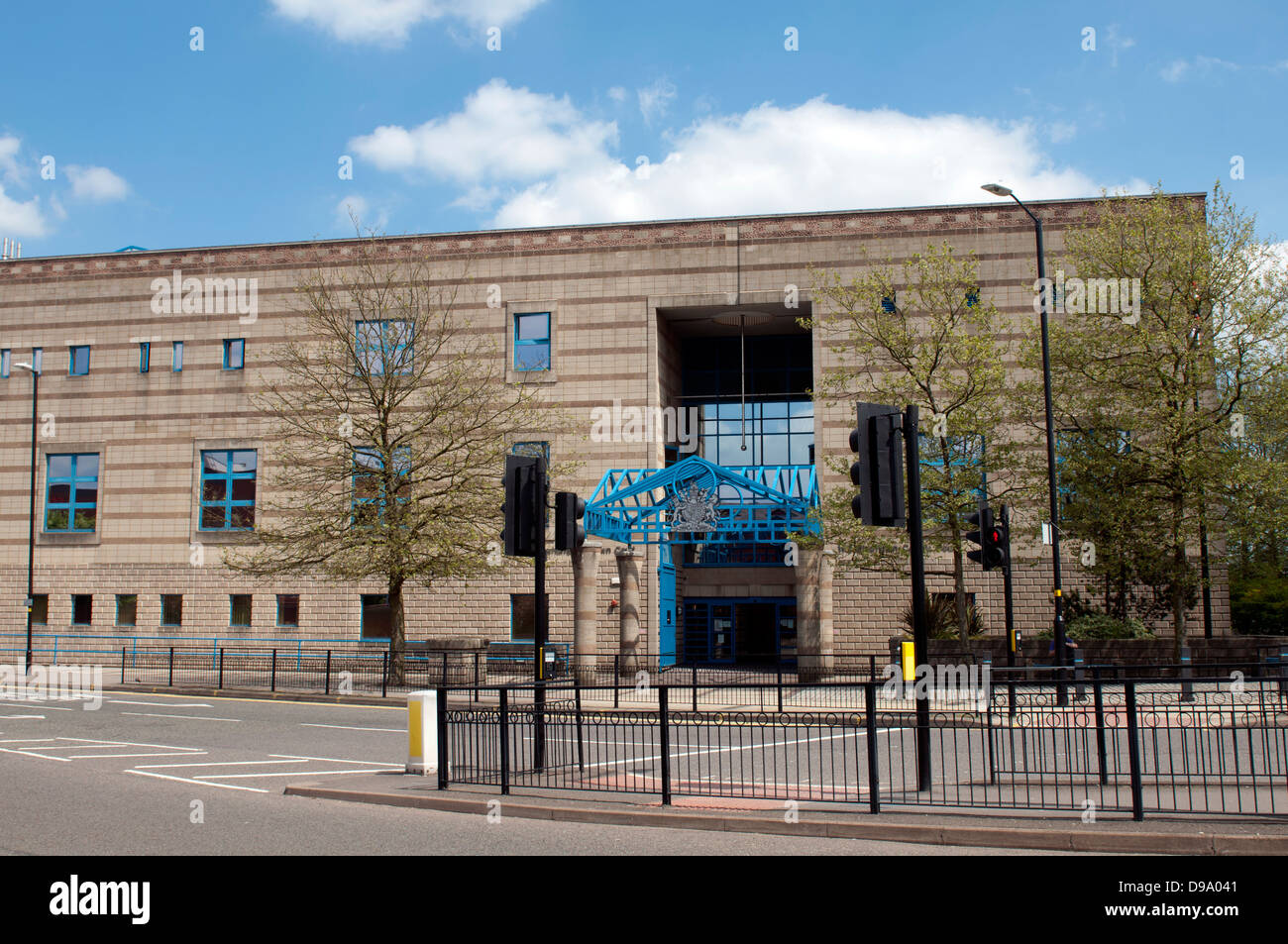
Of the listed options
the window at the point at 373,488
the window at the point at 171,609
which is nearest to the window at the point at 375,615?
the window at the point at 373,488

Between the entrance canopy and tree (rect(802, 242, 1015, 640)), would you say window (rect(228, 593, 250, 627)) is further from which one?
tree (rect(802, 242, 1015, 640))

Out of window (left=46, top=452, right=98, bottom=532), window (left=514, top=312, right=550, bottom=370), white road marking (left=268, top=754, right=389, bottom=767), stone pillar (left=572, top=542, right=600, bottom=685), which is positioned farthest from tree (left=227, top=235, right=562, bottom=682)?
white road marking (left=268, top=754, right=389, bottom=767)

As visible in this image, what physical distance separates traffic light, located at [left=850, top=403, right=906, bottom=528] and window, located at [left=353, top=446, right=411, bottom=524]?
1867 cm

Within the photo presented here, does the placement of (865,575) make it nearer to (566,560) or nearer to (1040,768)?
(566,560)

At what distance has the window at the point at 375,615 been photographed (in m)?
34.7

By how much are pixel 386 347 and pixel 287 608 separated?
10.6 metres

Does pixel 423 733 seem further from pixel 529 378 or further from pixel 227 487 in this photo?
pixel 227 487

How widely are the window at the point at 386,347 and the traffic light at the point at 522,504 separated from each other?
16.9 meters

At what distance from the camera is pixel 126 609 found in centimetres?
3644

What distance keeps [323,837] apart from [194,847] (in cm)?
104

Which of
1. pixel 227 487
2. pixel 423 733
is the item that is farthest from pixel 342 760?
pixel 227 487

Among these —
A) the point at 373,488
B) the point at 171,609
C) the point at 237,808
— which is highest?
the point at 373,488
